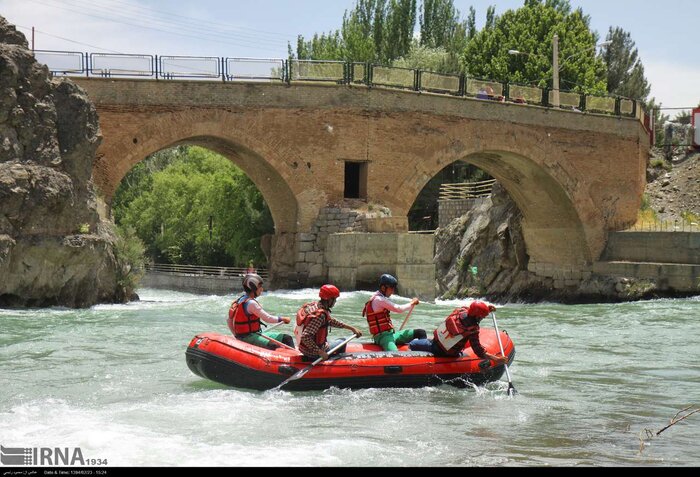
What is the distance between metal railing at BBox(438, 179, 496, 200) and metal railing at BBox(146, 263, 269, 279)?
385 inches

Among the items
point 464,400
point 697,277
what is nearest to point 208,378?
point 464,400

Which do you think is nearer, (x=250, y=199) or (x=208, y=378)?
(x=208, y=378)

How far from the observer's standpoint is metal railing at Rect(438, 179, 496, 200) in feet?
155

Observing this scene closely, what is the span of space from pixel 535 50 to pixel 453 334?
35.7 metres

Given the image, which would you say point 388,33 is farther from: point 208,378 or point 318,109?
point 208,378

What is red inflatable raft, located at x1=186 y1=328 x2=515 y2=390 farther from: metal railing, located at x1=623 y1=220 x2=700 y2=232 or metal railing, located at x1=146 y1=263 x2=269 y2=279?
metal railing, located at x1=146 y1=263 x2=269 y2=279

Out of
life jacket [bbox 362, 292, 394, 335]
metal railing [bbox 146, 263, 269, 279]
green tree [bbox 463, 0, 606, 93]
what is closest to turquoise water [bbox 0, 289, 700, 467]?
life jacket [bbox 362, 292, 394, 335]

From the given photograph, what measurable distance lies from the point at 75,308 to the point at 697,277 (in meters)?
19.9

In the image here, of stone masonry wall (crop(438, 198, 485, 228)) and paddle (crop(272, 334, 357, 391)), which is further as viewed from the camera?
stone masonry wall (crop(438, 198, 485, 228))

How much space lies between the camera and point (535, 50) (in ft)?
159

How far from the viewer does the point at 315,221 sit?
31594mm

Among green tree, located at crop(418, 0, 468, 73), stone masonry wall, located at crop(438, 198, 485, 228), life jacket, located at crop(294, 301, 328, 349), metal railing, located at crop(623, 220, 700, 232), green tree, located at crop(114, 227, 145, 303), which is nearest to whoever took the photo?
life jacket, located at crop(294, 301, 328, 349)

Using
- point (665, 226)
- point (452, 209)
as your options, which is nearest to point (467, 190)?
point (452, 209)

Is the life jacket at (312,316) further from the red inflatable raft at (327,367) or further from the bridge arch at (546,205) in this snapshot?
the bridge arch at (546,205)
